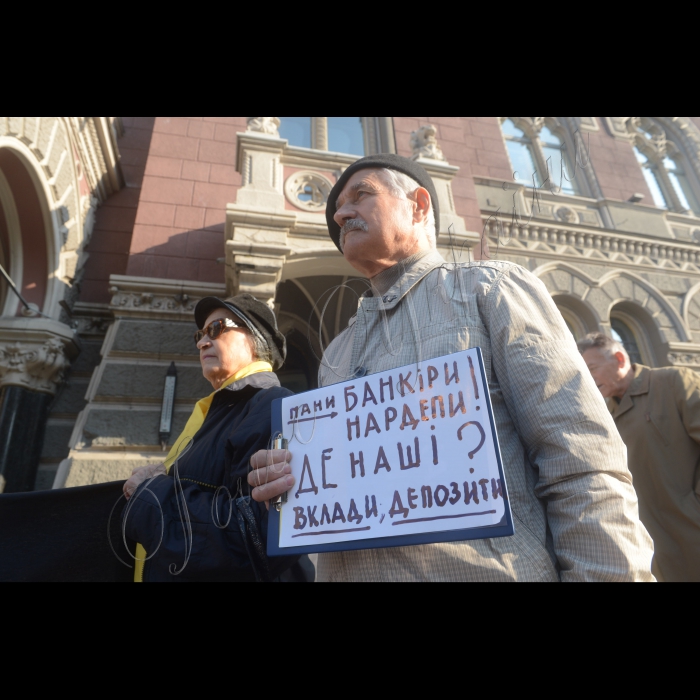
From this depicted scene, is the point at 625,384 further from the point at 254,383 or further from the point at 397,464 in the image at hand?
the point at 397,464

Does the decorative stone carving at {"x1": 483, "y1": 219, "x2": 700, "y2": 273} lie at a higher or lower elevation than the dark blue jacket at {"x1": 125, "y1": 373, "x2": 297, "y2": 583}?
higher

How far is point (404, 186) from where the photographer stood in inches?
67.9

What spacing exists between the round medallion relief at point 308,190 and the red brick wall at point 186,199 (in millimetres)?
1070

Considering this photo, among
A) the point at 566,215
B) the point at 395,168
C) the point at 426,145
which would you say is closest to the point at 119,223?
the point at 426,145

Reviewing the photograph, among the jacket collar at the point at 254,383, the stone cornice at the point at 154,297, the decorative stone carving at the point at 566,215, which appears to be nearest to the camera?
the jacket collar at the point at 254,383

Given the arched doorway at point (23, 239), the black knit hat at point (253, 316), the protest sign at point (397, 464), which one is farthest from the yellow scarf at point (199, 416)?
the arched doorway at point (23, 239)

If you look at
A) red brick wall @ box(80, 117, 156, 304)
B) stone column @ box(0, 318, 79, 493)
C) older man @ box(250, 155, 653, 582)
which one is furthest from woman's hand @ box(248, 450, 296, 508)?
red brick wall @ box(80, 117, 156, 304)

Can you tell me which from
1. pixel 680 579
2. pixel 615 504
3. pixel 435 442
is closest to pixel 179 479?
pixel 435 442

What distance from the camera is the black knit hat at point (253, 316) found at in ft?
7.82

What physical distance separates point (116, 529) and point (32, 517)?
0.38 meters

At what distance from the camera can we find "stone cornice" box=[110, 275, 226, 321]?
552 cm

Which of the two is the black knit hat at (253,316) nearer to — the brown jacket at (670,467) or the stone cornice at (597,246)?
the brown jacket at (670,467)

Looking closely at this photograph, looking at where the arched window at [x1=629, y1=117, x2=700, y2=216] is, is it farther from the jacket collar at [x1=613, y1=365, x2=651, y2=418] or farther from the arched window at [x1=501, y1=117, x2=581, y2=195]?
the jacket collar at [x1=613, y1=365, x2=651, y2=418]

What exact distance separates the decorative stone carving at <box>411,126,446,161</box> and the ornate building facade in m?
0.02
